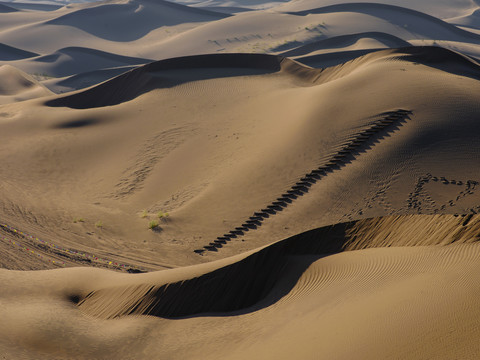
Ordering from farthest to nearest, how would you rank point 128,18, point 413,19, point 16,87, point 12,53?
1. point 128,18
2. point 413,19
3. point 12,53
4. point 16,87

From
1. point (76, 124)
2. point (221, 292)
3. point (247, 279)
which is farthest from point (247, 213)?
point (76, 124)

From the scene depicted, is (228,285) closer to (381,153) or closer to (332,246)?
(332,246)

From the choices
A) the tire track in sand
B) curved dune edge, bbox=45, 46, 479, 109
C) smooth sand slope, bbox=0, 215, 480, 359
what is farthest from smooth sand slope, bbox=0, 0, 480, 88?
smooth sand slope, bbox=0, 215, 480, 359

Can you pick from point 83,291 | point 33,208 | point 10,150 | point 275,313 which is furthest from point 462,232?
point 10,150

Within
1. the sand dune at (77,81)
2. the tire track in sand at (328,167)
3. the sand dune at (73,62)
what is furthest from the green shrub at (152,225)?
the sand dune at (73,62)

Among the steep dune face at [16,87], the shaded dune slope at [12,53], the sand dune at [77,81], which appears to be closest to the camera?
the steep dune face at [16,87]

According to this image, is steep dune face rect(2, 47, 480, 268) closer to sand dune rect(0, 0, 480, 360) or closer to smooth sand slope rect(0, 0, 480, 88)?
sand dune rect(0, 0, 480, 360)

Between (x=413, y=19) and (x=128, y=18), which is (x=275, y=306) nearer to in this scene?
(x=413, y=19)

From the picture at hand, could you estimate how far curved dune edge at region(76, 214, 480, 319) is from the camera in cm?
854

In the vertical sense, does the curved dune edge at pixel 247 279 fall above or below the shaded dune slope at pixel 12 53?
below

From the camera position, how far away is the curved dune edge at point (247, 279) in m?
8.54

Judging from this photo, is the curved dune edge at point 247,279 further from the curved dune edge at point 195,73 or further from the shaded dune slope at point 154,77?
the shaded dune slope at point 154,77

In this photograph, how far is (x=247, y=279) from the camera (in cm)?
907

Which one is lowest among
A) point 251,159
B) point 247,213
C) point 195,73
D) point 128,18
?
point 247,213
